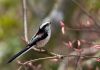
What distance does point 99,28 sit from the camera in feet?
15.7

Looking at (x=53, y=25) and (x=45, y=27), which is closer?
(x=45, y=27)

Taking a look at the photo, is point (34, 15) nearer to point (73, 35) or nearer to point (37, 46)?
point (73, 35)

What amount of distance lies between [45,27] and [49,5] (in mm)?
2479

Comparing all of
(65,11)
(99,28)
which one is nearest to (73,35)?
(65,11)

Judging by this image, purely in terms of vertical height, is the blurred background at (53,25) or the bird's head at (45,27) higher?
the bird's head at (45,27)

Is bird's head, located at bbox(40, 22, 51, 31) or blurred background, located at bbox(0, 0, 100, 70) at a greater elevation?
bird's head, located at bbox(40, 22, 51, 31)

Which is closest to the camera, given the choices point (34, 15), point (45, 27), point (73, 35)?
point (45, 27)

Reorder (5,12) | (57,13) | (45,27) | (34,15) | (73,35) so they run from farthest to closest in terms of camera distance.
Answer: (5,12) → (34,15) → (73,35) → (57,13) → (45,27)

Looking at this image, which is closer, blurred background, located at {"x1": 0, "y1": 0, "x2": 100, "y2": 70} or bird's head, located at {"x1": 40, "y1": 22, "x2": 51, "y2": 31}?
bird's head, located at {"x1": 40, "y1": 22, "x2": 51, "y2": 31}

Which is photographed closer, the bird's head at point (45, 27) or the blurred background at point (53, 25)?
the bird's head at point (45, 27)

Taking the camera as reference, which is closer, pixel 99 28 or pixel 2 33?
pixel 99 28

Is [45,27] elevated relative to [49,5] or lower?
elevated

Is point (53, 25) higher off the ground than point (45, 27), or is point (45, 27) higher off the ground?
point (45, 27)

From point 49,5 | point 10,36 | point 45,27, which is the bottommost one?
point 10,36
